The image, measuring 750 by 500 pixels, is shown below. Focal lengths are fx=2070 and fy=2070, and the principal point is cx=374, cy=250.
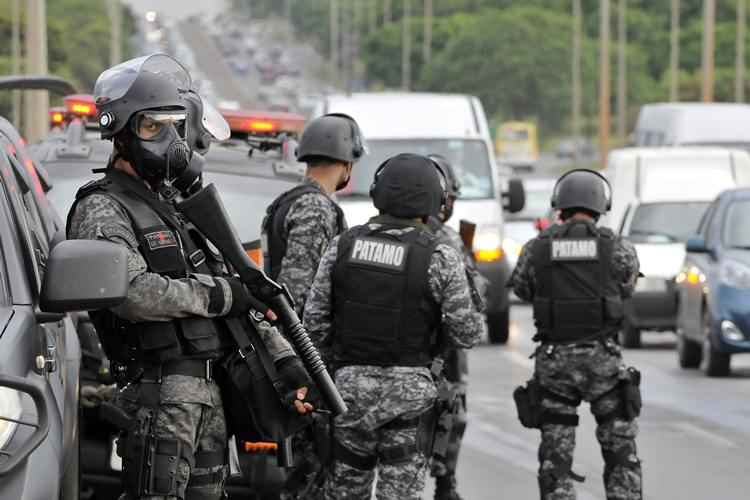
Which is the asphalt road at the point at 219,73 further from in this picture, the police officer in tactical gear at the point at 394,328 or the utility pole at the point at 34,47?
the police officer in tactical gear at the point at 394,328

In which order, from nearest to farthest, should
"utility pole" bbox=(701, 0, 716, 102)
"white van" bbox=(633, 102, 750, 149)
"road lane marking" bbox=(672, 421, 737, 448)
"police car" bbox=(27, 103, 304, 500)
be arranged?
"police car" bbox=(27, 103, 304, 500) → "road lane marking" bbox=(672, 421, 737, 448) → "white van" bbox=(633, 102, 750, 149) → "utility pole" bbox=(701, 0, 716, 102)

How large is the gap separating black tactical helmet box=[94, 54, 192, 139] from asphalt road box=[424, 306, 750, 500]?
204 inches

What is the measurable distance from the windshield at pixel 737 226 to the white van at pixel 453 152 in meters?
2.45

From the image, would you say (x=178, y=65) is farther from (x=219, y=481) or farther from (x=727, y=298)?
(x=727, y=298)

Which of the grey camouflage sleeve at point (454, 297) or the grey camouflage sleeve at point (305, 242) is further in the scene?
the grey camouflage sleeve at point (305, 242)

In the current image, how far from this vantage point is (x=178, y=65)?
20.5 feet

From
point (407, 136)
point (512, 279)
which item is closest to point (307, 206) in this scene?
point (512, 279)

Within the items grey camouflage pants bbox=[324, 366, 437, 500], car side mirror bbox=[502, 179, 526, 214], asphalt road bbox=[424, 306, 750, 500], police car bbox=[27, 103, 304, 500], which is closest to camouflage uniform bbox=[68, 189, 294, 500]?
police car bbox=[27, 103, 304, 500]

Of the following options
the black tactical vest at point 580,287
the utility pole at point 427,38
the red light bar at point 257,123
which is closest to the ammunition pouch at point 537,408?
the black tactical vest at point 580,287

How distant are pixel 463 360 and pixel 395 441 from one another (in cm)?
310

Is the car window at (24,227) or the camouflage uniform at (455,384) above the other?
the car window at (24,227)

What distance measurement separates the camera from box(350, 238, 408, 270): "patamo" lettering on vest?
759 cm

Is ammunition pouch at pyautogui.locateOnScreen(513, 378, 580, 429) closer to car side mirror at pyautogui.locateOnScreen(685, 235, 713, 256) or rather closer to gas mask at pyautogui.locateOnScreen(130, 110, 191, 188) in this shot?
gas mask at pyautogui.locateOnScreen(130, 110, 191, 188)

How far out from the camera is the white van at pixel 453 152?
20.8 m
